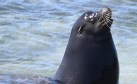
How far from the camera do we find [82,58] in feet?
17.9

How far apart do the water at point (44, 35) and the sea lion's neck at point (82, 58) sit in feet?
1.52

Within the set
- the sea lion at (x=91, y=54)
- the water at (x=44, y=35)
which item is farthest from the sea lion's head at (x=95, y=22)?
the water at (x=44, y=35)

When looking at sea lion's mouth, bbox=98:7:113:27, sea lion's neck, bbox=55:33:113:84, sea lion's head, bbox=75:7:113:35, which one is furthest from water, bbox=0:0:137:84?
sea lion's mouth, bbox=98:7:113:27

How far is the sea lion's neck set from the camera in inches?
210

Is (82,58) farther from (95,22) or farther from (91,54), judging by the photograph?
(95,22)

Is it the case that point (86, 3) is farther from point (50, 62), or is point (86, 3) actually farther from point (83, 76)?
point (83, 76)

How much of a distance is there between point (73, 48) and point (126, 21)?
4821 mm

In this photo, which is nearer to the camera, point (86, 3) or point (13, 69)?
point (13, 69)

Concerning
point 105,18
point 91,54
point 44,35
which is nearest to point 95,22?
point 105,18

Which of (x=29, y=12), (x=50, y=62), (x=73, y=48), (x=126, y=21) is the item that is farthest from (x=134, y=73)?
(x=29, y=12)

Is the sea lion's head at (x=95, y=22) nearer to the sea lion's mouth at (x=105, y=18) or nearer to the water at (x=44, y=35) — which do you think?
the sea lion's mouth at (x=105, y=18)

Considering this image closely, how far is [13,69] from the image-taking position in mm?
7250

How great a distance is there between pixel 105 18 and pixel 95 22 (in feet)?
0.51

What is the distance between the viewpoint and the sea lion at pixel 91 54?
530 centimetres
